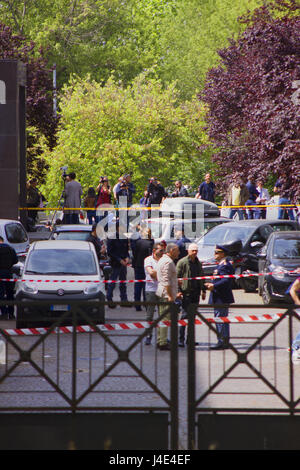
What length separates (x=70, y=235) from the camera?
22969mm

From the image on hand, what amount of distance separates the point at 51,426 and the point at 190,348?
151 centimetres

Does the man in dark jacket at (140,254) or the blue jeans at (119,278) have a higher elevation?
the man in dark jacket at (140,254)

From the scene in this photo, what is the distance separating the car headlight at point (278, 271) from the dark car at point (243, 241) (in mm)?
2015

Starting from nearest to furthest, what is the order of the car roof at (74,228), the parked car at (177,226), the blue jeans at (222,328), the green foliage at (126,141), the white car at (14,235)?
1. the blue jeans at (222,328)
2. the white car at (14,235)
3. the car roof at (74,228)
4. the parked car at (177,226)
5. the green foliage at (126,141)

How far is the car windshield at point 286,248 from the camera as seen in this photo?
1995 cm

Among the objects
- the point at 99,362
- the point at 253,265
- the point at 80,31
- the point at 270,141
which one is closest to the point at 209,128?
the point at 270,141

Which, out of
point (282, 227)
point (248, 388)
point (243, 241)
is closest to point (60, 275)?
point (243, 241)

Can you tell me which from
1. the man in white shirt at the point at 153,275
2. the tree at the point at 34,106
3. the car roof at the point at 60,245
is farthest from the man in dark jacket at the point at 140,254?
the tree at the point at 34,106

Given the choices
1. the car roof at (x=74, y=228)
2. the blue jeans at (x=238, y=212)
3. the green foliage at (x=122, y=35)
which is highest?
the green foliage at (x=122, y=35)

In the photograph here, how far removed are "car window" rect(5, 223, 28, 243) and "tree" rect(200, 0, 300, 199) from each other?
7.39m

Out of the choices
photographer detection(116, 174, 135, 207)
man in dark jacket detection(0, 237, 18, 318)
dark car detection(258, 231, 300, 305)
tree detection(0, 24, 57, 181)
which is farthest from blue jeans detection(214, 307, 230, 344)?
tree detection(0, 24, 57, 181)

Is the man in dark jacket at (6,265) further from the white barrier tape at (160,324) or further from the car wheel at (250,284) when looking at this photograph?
the white barrier tape at (160,324)

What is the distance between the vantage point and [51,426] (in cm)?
824

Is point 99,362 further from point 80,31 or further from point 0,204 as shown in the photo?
point 80,31
